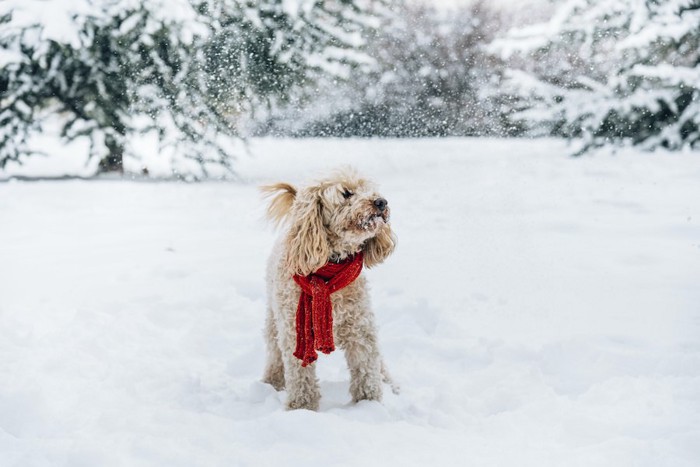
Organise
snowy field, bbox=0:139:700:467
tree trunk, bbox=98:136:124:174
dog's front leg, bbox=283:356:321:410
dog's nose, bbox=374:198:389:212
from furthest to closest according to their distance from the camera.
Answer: tree trunk, bbox=98:136:124:174
dog's front leg, bbox=283:356:321:410
dog's nose, bbox=374:198:389:212
snowy field, bbox=0:139:700:467

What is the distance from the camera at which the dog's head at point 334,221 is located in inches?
123

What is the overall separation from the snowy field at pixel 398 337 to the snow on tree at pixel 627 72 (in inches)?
74.3

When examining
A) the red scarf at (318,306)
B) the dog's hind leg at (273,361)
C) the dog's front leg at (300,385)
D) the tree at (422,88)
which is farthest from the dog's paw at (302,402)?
the tree at (422,88)

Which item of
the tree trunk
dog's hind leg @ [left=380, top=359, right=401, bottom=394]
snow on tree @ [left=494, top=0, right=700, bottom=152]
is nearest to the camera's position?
dog's hind leg @ [left=380, top=359, right=401, bottom=394]

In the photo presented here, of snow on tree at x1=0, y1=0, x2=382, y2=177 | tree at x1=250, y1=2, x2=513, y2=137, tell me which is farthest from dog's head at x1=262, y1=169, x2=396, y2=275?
tree at x1=250, y1=2, x2=513, y2=137

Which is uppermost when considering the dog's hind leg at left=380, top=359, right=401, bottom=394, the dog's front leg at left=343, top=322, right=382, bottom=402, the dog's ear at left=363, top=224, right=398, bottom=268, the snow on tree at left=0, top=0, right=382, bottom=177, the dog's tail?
the snow on tree at left=0, top=0, right=382, bottom=177

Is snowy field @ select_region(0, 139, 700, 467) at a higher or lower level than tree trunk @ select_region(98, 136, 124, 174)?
lower

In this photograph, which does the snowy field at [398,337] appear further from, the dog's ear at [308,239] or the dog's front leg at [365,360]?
the dog's ear at [308,239]

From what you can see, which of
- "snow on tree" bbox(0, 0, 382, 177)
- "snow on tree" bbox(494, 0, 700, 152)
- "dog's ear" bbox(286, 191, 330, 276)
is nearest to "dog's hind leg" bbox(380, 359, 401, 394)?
"dog's ear" bbox(286, 191, 330, 276)

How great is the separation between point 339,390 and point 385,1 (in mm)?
10344

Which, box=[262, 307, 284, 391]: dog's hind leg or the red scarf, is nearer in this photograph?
the red scarf

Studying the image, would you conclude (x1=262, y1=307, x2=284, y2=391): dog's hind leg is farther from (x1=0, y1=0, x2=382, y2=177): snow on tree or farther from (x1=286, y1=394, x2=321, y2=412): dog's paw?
(x1=0, y1=0, x2=382, y2=177): snow on tree

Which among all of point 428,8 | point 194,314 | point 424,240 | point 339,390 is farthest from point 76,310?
point 428,8

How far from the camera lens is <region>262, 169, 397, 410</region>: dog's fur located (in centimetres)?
317
